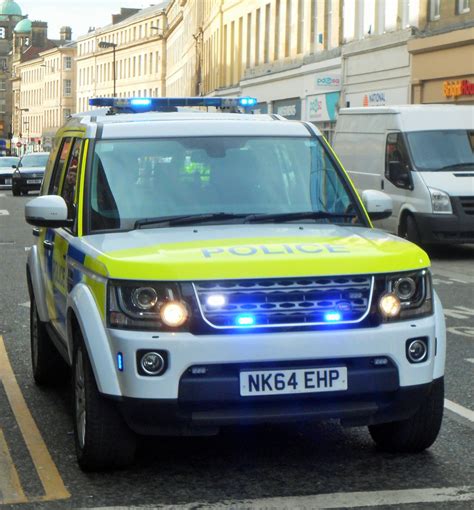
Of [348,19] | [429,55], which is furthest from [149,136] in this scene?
[348,19]

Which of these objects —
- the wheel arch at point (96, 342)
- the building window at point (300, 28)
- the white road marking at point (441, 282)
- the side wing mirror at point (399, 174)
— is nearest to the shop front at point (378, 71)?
the building window at point (300, 28)

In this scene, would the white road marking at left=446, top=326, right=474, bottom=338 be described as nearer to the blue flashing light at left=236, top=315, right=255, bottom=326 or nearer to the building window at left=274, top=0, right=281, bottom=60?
the blue flashing light at left=236, top=315, right=255, bottom=326

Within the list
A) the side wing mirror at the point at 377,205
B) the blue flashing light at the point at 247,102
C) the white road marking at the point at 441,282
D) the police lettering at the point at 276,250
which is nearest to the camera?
the police lettering at the point at 276,250

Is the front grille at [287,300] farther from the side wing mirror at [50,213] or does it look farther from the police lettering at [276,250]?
the side wing mirror at [50,213]

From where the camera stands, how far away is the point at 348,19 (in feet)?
149

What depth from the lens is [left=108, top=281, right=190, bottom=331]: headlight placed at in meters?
5.84

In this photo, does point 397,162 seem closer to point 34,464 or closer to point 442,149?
point 442,149

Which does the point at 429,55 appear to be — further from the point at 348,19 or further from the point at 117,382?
the point at 117,382

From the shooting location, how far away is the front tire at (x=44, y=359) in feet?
28.1

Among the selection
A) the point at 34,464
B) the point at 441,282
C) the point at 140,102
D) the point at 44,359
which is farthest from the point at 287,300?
the point at 441,282

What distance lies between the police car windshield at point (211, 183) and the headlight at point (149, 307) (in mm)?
1003

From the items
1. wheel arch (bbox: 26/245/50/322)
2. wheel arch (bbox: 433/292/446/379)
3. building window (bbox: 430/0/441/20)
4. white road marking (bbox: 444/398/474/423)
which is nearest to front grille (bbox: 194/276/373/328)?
wheel arch (bbox: 433/292/446/379)

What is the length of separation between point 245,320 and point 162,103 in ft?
12.9

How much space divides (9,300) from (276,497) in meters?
8.78
